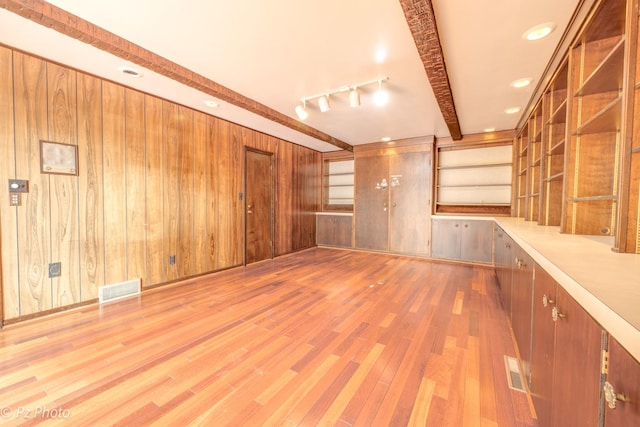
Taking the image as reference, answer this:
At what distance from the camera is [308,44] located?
222 centimetres

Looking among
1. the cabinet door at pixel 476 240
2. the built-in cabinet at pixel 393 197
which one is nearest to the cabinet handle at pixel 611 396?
the cabinet door at pixel 476 240

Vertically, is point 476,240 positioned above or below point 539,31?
below

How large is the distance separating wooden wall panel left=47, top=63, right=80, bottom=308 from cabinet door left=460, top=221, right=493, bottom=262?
233 inches

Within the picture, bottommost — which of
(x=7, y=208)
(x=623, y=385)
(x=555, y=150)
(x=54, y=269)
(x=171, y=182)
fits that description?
(x=54, y=269)

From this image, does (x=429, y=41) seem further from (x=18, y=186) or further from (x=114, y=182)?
(x=18, y=186)

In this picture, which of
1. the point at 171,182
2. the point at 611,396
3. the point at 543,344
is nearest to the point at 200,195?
the point at 171,182

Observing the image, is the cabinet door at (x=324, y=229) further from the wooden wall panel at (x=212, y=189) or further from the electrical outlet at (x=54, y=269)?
the electrical outlet at (x=54, y=269)

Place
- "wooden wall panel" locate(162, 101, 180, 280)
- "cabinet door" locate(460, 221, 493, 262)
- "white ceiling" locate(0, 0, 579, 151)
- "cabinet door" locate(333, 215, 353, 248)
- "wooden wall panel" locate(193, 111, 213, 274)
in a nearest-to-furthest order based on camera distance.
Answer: "white ceiling" locate(0, 0, 579, 151)
"wooden wall panel" locate(162, 101, 180, 280)
"wooden wall panel" locate(193, 111, 213, 274)
"cabinet door" locate(460, 221, 493, 262)
"cabinet door" locate(333, 215, 353, 248)

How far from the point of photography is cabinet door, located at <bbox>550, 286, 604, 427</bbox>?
697 millimetres

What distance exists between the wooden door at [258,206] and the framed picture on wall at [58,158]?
2.41m

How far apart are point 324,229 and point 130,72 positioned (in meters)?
5.02

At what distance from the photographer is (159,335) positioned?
220 centimetres

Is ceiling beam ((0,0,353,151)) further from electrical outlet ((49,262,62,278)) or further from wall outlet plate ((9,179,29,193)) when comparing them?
electrical outlet ((49,262,62,278))

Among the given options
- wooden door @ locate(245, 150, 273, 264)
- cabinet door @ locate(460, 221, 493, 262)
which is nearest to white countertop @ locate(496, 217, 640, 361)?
cabinet door @ locate(460, 221, 493, 262)
